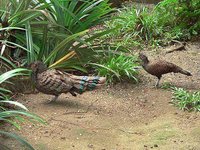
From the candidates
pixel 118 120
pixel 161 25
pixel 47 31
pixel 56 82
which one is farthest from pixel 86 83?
pixel 161 25

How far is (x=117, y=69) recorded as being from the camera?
611 cm

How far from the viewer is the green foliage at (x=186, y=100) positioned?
5.34 m

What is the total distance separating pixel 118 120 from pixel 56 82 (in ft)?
2.55

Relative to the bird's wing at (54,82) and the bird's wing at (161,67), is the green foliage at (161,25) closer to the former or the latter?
the bird's wing at (161,67)

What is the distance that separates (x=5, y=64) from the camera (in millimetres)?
5625

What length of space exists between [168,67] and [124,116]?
3.02 feet

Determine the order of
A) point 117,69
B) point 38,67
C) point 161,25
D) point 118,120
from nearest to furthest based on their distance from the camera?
1. point 118,120
2. point 38,67
3. point 117,69
4. point 161,25

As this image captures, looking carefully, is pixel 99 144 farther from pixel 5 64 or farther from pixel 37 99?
pixel 5 64

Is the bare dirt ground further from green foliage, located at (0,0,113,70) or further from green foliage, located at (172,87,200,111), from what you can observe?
green foliage, located at (0,0,113,70)

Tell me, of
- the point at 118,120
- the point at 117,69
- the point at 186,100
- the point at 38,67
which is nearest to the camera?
the point at 118,120

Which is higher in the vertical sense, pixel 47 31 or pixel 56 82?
pixel 47 31

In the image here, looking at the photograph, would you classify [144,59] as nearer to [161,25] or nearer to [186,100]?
[186,100]

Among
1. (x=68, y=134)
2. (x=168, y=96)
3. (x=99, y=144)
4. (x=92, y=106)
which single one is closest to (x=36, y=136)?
(x=68, y=134)

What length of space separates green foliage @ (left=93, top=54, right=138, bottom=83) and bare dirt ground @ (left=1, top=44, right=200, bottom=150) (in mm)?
122
